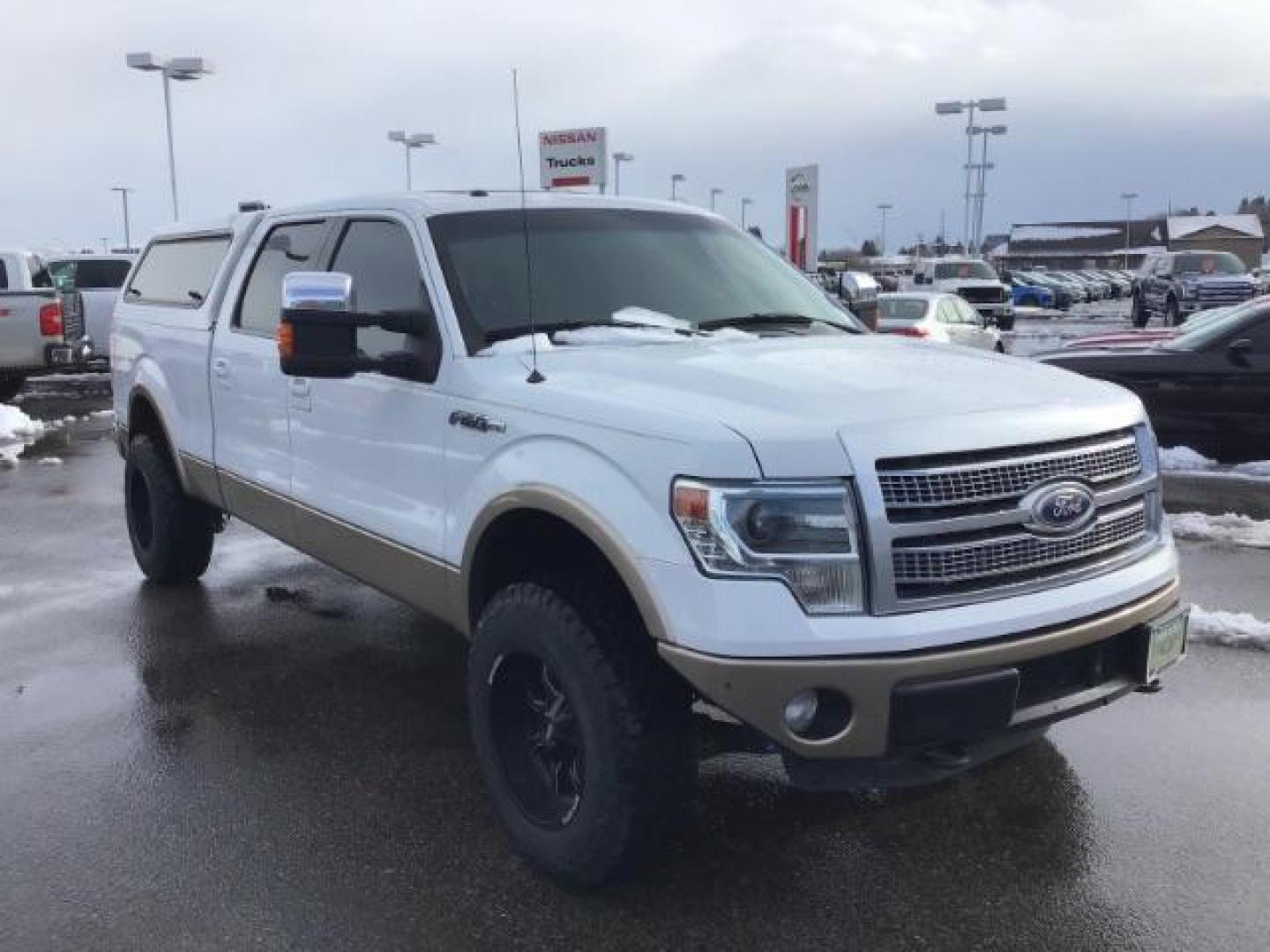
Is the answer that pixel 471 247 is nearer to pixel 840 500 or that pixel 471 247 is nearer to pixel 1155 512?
pixel 840 500

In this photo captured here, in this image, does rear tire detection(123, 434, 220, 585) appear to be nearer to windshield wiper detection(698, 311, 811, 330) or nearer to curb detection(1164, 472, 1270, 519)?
windshield wiper detection(698, 311, 811, 330)

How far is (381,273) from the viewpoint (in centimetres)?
445

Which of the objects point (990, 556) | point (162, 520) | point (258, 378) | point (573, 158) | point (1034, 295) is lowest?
point (1034, 295)

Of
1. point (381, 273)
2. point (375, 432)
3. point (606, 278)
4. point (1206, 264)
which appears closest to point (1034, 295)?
point (1206, 264)

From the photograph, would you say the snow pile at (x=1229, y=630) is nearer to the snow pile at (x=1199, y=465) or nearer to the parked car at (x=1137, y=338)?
the snow pile at (x=1199, y=465)

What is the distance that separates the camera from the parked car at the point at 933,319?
17.6m

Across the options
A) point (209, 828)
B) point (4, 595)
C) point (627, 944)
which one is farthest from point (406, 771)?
A: point (4, 595)

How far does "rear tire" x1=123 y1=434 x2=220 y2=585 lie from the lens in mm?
6356

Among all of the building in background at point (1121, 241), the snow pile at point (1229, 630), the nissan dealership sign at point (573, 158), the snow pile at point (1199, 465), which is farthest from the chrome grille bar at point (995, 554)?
the building in background at point (1121, 241)

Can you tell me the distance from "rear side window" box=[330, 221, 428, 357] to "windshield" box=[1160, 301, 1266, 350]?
7.70 metres

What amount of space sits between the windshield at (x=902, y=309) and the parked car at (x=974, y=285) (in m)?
8.79

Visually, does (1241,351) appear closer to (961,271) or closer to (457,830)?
(457,830)

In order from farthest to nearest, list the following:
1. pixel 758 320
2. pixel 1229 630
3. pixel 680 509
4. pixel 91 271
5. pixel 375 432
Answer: pixel 91 271
pixel 1229 630
pixel 758 320
pixel 375 432
pixel 680 509

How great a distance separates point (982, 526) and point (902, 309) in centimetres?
1584
